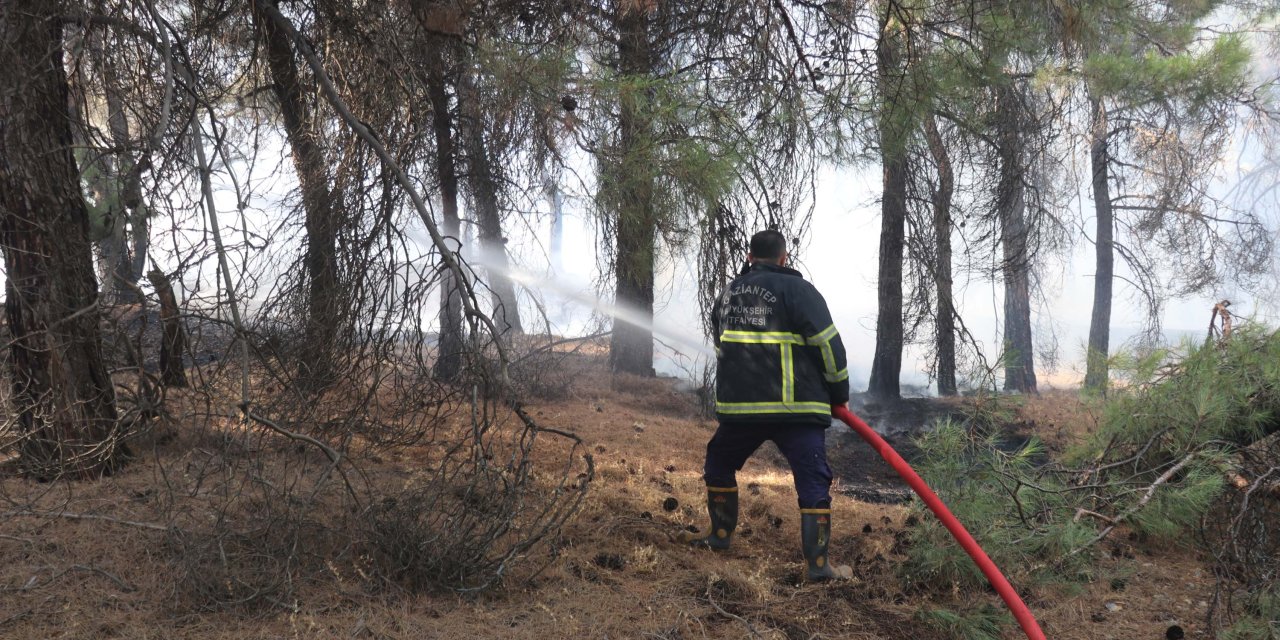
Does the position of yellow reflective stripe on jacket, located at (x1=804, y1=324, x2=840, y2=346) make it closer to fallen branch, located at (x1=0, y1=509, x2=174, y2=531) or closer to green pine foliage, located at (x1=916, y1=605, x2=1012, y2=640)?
green pine foliage, located at (x1=916, y1=605, x2=1012, y2=640)

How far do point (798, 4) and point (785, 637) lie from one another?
5.00m

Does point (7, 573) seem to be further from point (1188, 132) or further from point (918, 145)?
point (1188, 132)

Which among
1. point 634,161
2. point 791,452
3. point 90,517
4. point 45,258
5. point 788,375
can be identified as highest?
point 634,161

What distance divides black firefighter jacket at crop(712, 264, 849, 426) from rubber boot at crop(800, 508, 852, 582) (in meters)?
0.46

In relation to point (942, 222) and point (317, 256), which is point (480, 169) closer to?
point (317, 256)

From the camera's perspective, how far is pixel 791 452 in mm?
4371

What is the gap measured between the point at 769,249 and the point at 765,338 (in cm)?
55

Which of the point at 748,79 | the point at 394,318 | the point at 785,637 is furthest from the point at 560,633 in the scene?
the point at 748,79

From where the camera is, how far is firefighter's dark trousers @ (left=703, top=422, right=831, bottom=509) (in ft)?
14.1

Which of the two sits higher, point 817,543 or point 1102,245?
point 1102,245

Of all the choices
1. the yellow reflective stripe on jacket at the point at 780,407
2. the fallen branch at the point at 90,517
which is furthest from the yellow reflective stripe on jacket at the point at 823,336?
the fallen branch at the point at 90,517

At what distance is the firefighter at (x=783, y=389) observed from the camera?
14.1ft

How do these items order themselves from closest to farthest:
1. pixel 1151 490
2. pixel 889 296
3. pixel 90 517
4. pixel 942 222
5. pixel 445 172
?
pixel 90 517, pixel 1151 490, pixel 445 172, pixel 942 222, pixel 889 296

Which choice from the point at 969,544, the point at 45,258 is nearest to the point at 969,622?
the point at 969,544
